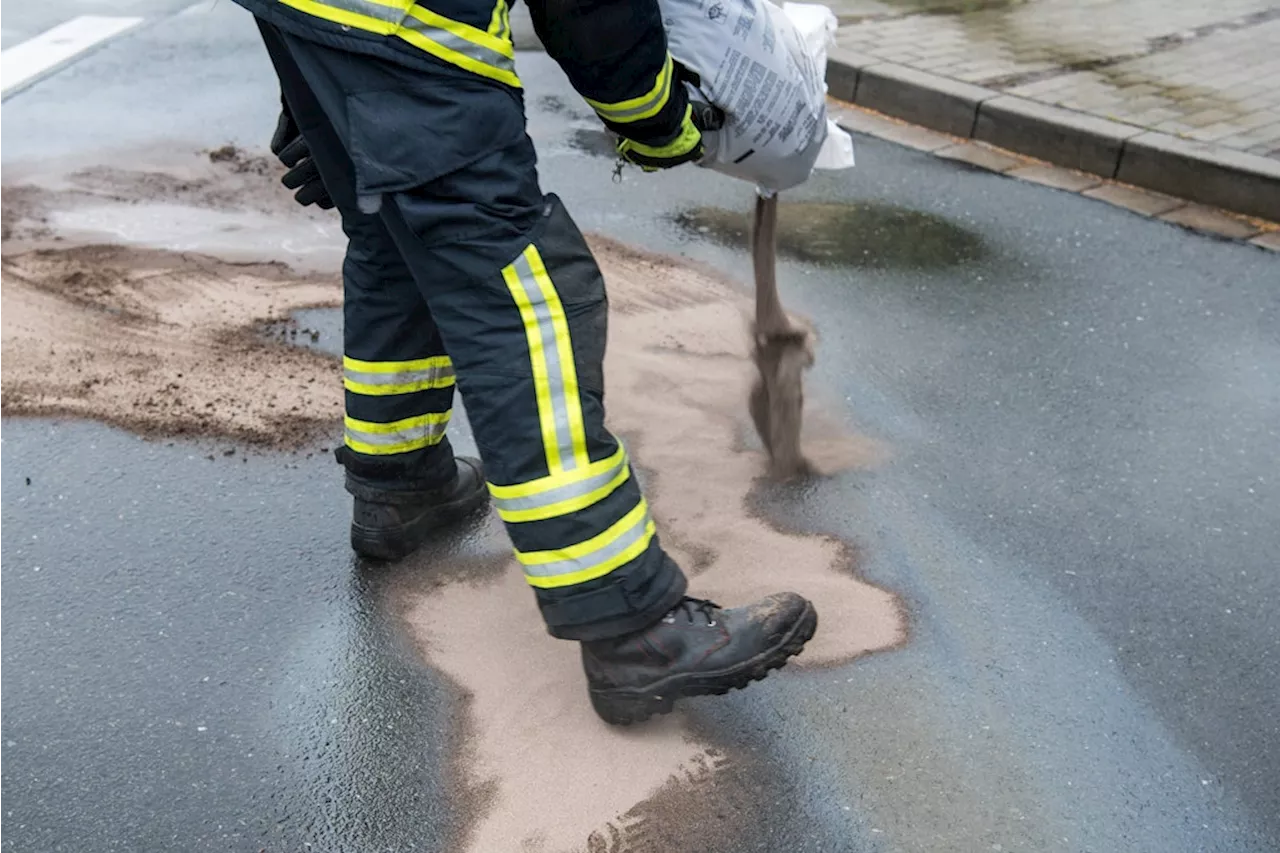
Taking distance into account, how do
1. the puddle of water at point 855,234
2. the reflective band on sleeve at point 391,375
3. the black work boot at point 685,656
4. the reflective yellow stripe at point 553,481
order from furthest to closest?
the puddle of water at point 855,234 < the reflective band on sleeve at point 391,375 < the black work boot at point 685,656 < the reflective yellow stripe at point 553,481

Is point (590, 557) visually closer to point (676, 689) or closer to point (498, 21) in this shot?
point (676, 689)

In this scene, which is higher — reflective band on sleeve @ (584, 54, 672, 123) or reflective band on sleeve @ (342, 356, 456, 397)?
reflective band on sleeve @ (584, 54, 672, 123)

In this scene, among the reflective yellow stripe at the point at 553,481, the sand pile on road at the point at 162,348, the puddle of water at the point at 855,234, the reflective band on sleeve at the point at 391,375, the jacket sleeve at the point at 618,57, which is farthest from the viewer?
the puddle of water at the point at 855,234

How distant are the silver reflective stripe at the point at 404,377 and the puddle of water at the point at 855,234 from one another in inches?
80.8

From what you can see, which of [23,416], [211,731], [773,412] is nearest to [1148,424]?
[773,412]

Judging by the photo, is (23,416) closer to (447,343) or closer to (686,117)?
(447,343)

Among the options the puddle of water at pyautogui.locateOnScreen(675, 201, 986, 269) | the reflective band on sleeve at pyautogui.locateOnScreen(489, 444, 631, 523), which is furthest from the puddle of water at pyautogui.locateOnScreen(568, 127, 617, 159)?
the reflective band on sleeve at pyautogui.locateOnScreen(489, 444, 631, 523)

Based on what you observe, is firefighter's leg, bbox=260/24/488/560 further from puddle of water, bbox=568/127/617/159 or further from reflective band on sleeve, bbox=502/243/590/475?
puddle of water, bbox=568/127/617/159

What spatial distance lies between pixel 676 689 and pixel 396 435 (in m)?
0.85

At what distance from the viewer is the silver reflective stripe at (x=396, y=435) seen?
271 centimetres

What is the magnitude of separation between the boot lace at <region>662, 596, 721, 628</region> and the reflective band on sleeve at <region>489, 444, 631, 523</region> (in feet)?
0.93

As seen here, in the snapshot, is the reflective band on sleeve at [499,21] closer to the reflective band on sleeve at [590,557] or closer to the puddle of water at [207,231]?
the reflective band on sleeve at [590,557]

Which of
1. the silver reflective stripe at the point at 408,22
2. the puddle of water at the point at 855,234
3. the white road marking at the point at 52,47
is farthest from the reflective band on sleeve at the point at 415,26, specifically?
the white road marking at the point at 52,47

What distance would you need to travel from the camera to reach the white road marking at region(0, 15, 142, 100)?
6.32 meters
